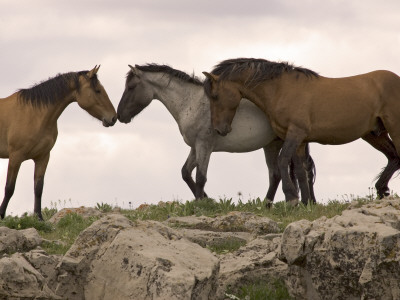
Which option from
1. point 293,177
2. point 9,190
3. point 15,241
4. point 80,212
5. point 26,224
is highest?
point 293,177

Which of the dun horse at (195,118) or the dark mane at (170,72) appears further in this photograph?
the dark mane at (170,72)

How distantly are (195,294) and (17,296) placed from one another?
77.0 inches

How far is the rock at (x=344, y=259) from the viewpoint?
834 cm

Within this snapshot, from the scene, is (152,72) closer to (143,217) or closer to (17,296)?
(143,217)

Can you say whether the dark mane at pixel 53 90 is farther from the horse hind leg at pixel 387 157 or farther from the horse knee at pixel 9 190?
the horse hind leg at pixel 387 157

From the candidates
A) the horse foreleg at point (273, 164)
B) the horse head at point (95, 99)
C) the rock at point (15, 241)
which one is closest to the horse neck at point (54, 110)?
the horse head at point (95, 99)

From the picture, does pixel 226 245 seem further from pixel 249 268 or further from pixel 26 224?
pixel 26 224

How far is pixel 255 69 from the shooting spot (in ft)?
50.0

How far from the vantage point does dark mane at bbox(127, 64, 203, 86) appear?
15.9 meters

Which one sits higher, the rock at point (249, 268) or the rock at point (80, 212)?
the rock at point (80, 212)

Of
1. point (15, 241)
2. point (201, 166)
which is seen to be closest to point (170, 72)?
point (201, 166)

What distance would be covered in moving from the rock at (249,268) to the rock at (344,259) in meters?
0.50

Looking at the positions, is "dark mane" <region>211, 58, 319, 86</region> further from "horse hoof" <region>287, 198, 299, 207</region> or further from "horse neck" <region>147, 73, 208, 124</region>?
"horse hoof" <region>287, 198, 299, 207</region>

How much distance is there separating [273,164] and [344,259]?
7387 millimetres
